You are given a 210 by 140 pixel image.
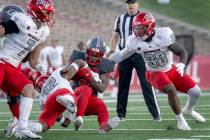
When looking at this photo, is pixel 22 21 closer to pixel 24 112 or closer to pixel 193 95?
pixel 24 112

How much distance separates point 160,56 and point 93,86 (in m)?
1.24

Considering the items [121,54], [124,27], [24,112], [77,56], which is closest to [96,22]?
[124,27]

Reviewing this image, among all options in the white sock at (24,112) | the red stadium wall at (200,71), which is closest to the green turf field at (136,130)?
the white sock at (24,112)

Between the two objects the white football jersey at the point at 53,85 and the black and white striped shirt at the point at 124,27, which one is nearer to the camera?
the white football jersey at the point at 53,85

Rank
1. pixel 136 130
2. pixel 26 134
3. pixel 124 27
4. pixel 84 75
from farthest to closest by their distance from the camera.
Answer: pixel 124 27, pixel 136 130, pixel 84 75, pixel 26 134

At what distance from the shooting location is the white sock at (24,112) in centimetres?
802

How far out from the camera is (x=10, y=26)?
316 inches

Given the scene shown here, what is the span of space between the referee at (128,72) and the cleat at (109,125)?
1.88m

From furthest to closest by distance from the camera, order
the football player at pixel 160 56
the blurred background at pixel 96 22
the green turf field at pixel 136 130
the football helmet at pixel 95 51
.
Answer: the blurred background at pixel 96 22
the football player at pixel 160 56
the football helmet at pixel 95 51
the green turf field at pixel 136 130

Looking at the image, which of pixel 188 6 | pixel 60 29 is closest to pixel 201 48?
pixel 188 6

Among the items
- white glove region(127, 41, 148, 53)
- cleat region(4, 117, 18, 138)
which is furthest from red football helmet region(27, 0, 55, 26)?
white glove region(127, 41, 148, 53)

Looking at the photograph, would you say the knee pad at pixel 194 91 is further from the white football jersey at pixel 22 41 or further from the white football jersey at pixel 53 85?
the white football jersey at pixel 22 41

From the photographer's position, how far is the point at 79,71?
28.8 ft

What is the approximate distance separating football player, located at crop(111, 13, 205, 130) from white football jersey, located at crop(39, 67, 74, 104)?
4.47 ft
